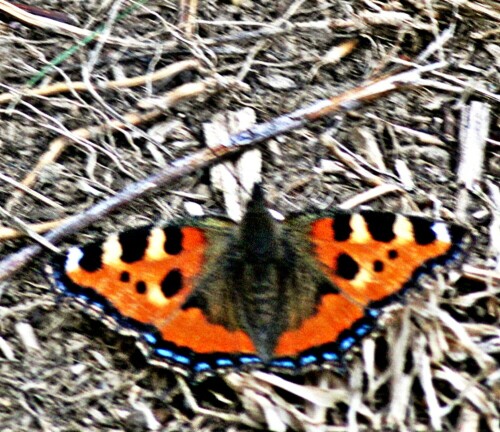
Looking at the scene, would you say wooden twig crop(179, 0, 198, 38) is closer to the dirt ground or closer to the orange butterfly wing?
the dirt ground

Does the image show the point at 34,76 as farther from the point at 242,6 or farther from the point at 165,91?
the point at 242,6

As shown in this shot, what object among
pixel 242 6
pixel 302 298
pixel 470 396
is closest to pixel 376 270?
pixel 302 298

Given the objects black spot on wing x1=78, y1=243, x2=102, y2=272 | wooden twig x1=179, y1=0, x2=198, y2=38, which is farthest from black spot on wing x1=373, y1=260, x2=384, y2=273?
wooden twig x1=179, y1=0, x2=198, y2=38

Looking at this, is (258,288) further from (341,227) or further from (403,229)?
(403,229)

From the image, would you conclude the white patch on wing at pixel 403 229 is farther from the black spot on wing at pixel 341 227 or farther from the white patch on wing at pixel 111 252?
the white patch on wing at pixel 111 252

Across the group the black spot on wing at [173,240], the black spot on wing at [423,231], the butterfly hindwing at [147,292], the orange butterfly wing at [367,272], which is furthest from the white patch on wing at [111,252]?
the black spot on wing at [423,231]

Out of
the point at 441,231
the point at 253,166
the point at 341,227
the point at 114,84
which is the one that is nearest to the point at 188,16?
the point at 114,84
